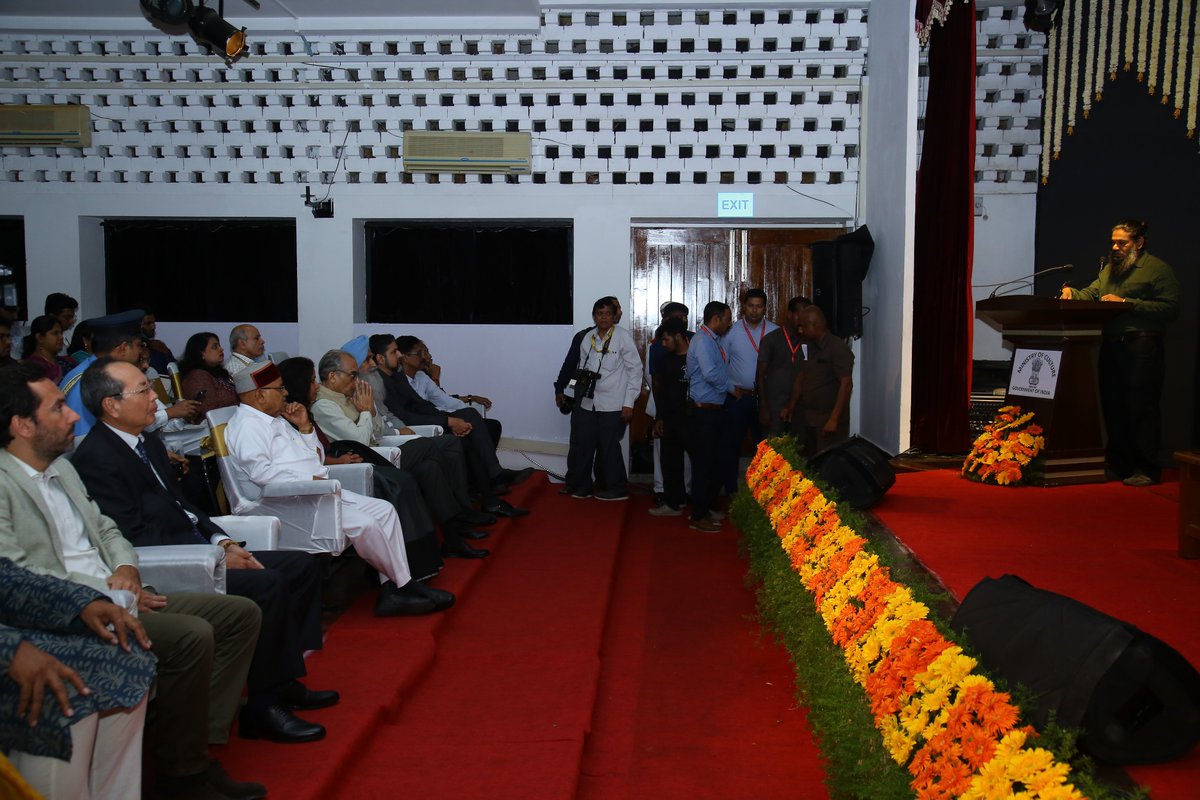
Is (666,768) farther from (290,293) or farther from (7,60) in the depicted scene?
(7,60)

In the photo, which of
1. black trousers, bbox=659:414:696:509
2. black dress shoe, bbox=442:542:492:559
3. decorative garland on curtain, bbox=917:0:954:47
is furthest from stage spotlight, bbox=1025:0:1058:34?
black dress shoe, bbox=442:542:492:559

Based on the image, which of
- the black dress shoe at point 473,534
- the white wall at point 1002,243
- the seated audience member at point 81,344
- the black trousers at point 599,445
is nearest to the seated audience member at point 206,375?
the seated audience member at point 81,344

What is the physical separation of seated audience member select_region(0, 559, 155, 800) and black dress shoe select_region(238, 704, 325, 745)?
0.68 m

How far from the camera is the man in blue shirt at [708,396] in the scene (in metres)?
6.38

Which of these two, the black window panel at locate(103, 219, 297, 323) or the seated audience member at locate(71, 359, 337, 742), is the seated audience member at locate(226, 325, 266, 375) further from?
the black window panel at locate(103, 219, 297, 323)

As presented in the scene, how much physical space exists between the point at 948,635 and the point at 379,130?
691cm

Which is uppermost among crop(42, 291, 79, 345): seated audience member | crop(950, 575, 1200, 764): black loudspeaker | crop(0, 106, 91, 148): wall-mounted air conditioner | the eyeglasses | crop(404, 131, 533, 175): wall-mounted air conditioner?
crop(0, 106, 91, 148): wall-mounted air conditioner

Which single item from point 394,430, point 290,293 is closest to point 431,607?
point 394,430

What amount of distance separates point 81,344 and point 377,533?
324cm

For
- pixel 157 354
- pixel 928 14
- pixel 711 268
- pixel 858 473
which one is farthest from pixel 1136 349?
pixel 157 354

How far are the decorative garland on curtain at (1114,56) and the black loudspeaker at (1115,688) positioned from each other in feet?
15.9

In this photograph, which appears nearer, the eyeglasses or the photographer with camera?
the eyeglasses

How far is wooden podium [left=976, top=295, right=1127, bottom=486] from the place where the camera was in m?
5.47

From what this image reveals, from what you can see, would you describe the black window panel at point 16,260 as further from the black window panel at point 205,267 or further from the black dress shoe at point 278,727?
the black dress shoe at point 278,727
